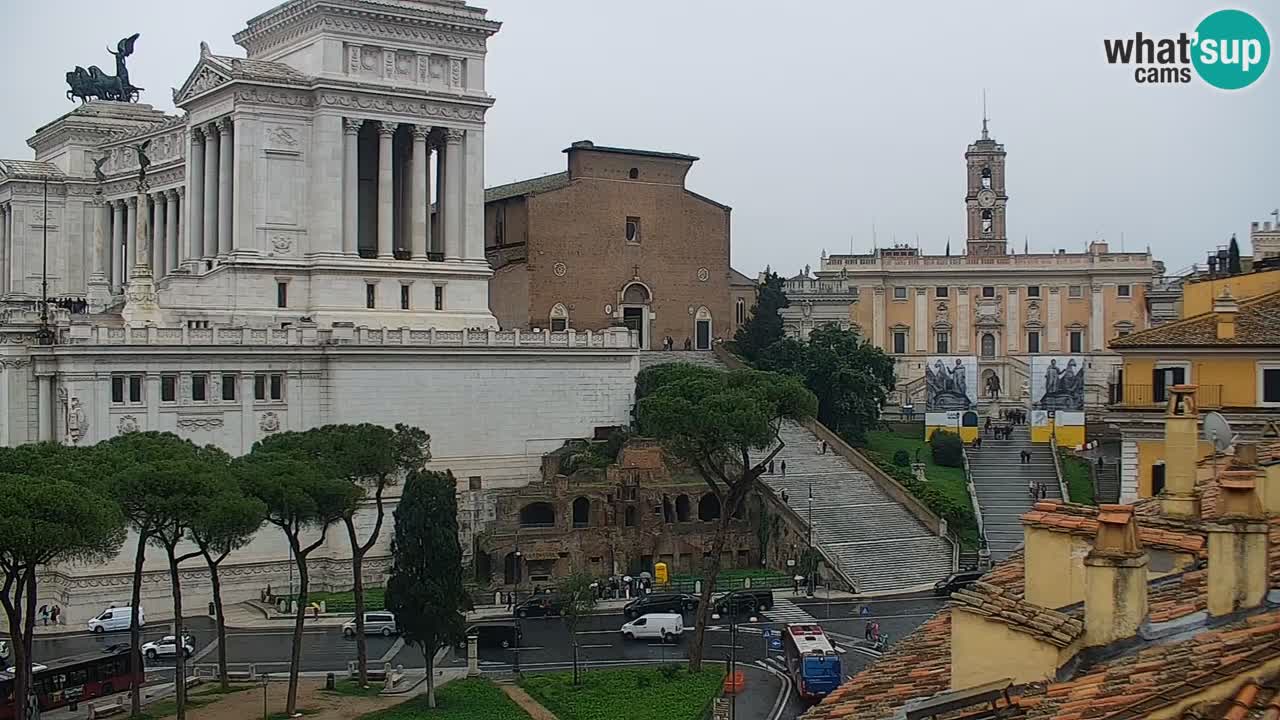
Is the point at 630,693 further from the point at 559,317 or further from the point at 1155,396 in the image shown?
the point at 559,317

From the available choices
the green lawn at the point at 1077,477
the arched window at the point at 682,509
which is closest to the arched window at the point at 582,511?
the arched window at the point at 682,509

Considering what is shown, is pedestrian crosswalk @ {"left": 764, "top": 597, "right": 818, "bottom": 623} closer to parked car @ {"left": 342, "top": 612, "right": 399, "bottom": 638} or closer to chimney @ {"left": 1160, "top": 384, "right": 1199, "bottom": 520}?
parked car @ {"left": 342, "top": 612, "right": 399, "bottom": 638}

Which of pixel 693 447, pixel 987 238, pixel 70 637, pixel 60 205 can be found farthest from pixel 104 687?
pixel 987 238

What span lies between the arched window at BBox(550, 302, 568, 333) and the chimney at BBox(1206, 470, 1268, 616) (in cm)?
6762

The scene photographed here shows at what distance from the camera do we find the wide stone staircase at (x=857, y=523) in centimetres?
5894

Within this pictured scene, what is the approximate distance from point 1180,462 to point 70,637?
4186 cm

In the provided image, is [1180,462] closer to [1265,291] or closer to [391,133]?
[1265,291]

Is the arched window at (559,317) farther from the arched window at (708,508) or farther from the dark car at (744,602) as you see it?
the dark car at (744,602)

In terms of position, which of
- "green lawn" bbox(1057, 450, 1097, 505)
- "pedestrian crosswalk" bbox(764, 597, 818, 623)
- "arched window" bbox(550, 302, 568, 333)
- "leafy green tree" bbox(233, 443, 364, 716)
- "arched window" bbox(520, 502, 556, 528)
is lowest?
"pedestrian crosswalk" bbox(764, 597, 818, 623)

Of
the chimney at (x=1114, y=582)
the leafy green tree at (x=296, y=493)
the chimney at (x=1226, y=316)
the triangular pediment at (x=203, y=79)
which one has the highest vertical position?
the triangular pediment at (x=203, y=79)

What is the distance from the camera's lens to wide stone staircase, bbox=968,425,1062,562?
211 ft

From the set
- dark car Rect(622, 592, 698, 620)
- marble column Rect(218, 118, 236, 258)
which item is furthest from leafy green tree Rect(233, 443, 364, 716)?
marble column Rect(218, 118, 236, 258)

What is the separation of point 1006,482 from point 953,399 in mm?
12910

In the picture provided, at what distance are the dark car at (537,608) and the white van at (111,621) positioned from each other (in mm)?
12876
